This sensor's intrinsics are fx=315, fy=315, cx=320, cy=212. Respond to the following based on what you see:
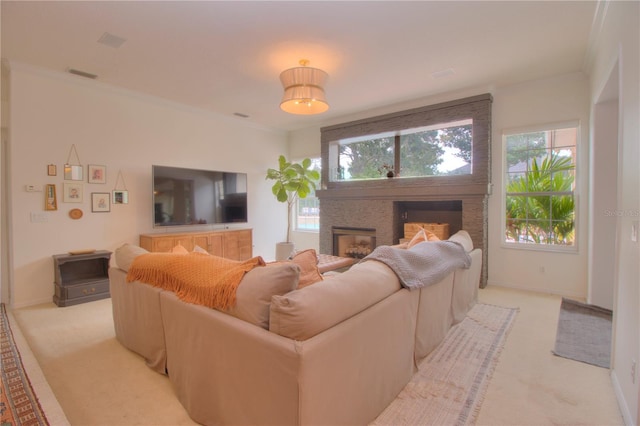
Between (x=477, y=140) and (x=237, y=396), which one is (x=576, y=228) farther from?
(x=237, y=396)

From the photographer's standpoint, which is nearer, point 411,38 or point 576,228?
point 411,38

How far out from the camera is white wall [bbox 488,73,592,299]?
3.90 meters

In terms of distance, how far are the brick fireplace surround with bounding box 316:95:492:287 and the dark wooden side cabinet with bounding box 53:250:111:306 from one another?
3547 mm

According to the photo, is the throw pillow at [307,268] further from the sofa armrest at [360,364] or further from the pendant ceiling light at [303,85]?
the pendant ceiling light at [303,85]

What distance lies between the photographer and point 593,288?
3.46m

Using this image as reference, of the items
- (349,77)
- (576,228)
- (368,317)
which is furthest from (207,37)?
(576,228)

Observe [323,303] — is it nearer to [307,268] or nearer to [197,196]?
[307,268]

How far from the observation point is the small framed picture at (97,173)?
417 centimetres

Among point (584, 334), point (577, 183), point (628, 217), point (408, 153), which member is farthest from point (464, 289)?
point (408, 153)

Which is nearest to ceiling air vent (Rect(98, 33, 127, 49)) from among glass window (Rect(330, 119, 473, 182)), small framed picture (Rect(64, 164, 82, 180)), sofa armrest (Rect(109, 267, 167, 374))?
small framed picture (Rect(64, 164, 82, 180))

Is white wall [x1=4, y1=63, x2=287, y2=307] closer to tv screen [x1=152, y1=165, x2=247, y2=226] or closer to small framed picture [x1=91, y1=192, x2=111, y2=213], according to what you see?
small framed picture [x1=91, y1=192, x2=111, y2=213]

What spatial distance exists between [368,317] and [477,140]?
3.78 m

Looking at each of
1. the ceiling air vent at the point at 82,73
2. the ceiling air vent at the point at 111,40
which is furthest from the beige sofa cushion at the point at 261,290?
the ceiling air vent at the point at 82,73

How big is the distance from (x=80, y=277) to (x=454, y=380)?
Result: 14.8 feet
